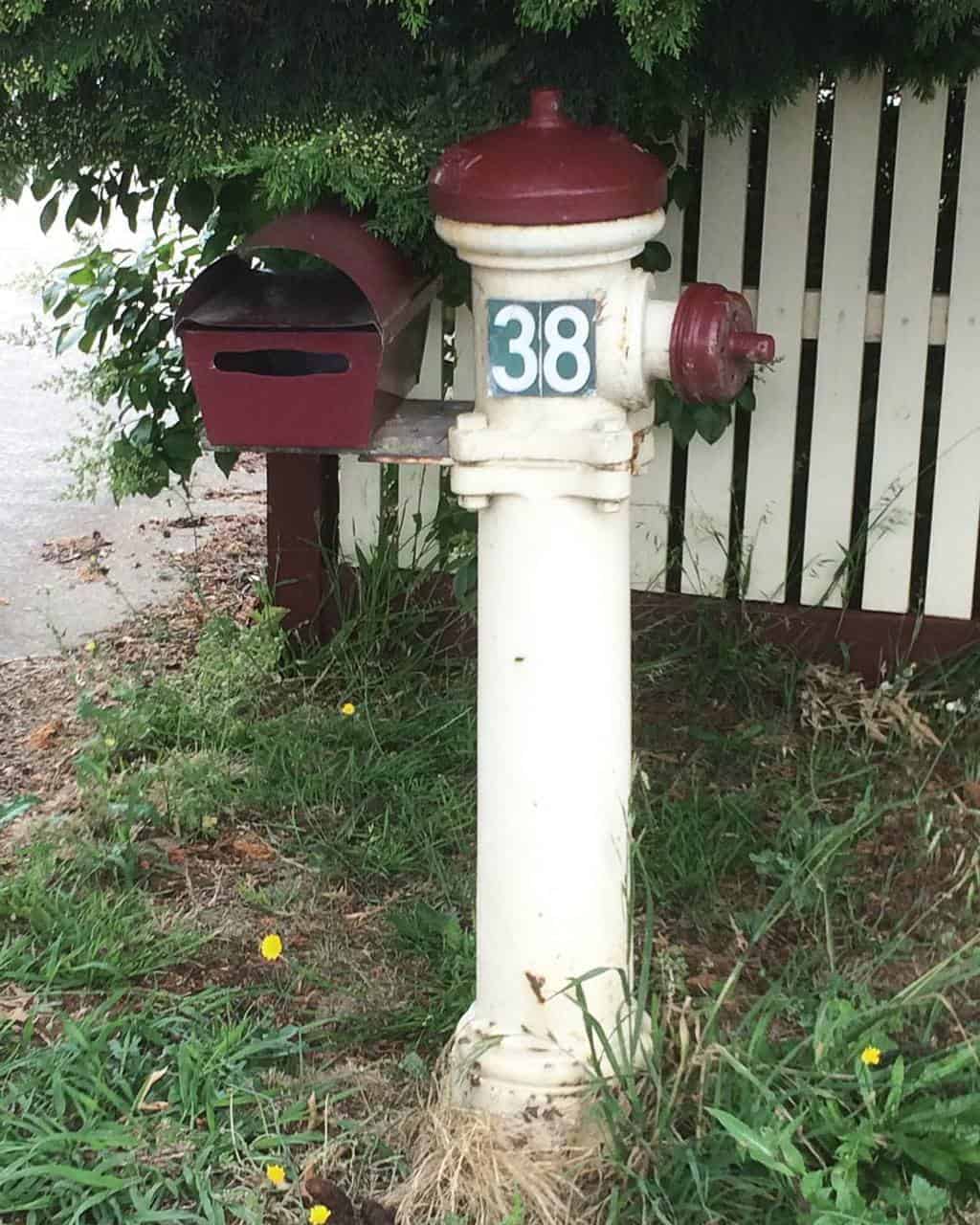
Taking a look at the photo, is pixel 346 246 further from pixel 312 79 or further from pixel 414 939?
pixel 414 939

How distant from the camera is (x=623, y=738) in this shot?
229 cm

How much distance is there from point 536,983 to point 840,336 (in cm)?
195

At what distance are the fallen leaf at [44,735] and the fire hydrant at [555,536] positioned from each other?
1714mm

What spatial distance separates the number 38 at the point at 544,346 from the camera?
2102 millimetres

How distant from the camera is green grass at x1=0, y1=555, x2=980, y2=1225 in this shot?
7.32 feet

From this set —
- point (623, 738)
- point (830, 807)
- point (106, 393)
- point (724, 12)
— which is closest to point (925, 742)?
point (830, 807)

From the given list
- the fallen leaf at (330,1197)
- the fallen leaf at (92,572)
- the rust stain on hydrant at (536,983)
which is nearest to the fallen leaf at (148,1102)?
the fallen leaf at (330,1197)

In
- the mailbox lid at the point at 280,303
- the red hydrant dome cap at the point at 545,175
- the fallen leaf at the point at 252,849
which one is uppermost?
the red hydrant dome cap at the point at 545,175

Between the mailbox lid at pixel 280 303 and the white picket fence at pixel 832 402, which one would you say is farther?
the white picket fence at pixel 832 402

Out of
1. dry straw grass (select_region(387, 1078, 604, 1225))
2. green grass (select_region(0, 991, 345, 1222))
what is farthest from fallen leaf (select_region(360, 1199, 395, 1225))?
green grass (select_region(0, 991, 345, 1222))

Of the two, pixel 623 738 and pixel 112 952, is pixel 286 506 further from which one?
pixel 623 738

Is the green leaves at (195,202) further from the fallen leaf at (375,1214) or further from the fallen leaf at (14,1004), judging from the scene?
the fallen leaf at (375,1214)

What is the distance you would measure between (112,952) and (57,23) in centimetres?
147

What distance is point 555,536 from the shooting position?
2.17 meters
